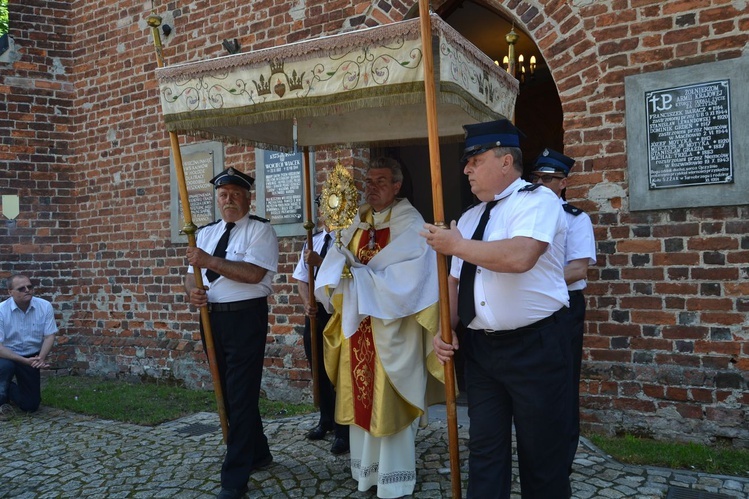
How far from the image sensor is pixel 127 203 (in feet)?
26.8

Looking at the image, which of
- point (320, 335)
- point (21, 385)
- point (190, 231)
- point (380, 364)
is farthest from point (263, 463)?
point (21, 385)

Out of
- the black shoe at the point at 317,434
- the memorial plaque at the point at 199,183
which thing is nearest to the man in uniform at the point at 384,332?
the black shoe at the point at 317,434

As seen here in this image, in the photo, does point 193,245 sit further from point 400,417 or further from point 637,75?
point 637,75

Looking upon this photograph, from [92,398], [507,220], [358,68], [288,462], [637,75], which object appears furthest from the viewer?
[92,398]

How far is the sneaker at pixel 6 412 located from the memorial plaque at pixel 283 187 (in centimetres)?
323

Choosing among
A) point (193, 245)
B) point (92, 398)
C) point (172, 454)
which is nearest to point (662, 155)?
point (193, 245)

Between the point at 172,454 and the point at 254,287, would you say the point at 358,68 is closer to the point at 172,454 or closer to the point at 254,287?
the point at 254,287

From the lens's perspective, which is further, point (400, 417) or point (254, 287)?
point (254, 287)

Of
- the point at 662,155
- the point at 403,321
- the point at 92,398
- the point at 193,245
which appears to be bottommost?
the point at 92,398

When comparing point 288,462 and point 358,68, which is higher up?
point 358,68

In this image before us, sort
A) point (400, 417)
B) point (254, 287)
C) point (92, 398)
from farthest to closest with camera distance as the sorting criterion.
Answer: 1. point (92, 398)
2. point (254, 287)
3. point (400, 417)

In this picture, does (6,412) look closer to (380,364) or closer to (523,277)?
(380,364)

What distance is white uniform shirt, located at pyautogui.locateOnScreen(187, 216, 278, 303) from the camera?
431 cm

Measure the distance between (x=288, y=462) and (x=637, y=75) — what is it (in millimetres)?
3864
